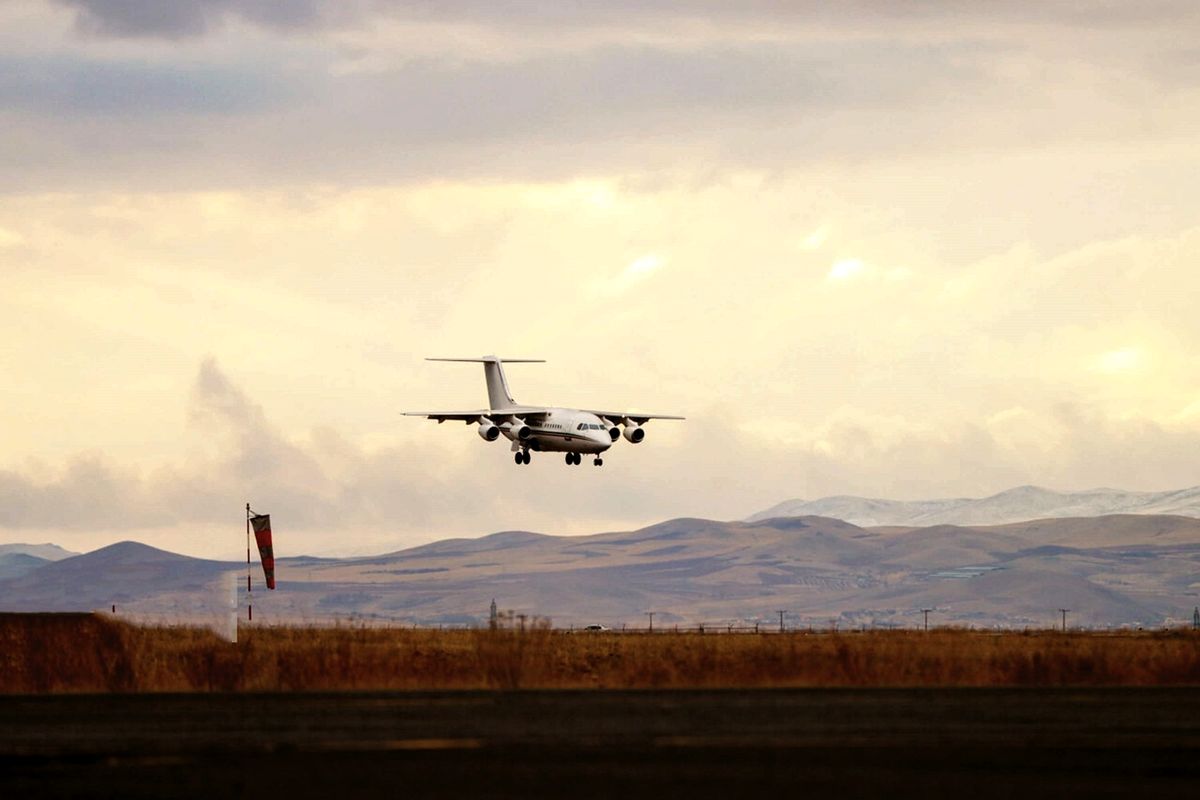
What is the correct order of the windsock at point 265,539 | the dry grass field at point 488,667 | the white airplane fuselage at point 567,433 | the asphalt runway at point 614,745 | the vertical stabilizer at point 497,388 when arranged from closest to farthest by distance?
the asphalt runway at point 614,745 → the dry grass field at point 488,667 → the windsock at point 265,539 → the white airplane fuselage at point 567,433 → the vertical stabilizer at point 497,388

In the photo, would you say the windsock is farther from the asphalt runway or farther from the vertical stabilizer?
the vertical stabilizer

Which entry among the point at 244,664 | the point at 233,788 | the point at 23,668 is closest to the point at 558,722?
the point at 233,788

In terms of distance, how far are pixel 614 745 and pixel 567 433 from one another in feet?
283

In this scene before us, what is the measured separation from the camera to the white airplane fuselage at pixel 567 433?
10581 cm

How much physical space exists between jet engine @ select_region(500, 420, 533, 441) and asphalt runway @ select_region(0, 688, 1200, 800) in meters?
79.4

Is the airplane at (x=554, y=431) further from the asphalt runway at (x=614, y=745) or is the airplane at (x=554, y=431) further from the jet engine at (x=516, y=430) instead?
the asphalt runway at (x=614, y=745)

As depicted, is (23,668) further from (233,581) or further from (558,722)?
(558,722)

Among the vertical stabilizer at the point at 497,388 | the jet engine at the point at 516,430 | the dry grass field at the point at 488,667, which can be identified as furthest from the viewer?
the vertical stabilizer at the point at 497,388

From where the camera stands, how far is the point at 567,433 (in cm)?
10675

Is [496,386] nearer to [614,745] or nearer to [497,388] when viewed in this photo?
[497,388]

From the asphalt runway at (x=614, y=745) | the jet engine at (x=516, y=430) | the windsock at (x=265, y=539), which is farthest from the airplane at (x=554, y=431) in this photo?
the asphalt runway at (x=614, y=745)

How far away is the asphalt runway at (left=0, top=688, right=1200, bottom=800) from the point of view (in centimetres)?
1736

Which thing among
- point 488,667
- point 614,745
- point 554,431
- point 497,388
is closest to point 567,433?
point 554,431

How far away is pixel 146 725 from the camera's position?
23719 millimetres
